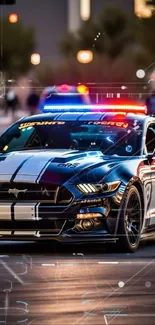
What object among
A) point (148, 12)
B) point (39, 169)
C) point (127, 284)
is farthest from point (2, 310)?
point (148, 12)

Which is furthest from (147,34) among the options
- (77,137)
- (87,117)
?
(77,137)

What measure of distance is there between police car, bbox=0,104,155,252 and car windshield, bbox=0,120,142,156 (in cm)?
2

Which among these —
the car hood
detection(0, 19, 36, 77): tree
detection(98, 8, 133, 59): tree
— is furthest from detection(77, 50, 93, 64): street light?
the car hood

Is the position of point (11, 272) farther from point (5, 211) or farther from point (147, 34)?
point (147, 34)

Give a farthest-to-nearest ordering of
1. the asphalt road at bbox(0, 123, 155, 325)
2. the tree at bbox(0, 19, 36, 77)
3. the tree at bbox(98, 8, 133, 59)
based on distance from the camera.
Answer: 1. the tree at bbox(0, 19, 36, 77)
2. the tree at bbox(98, 8, 133, 59)
3. the asphalt road at bbox(0, 123, 155, 325)

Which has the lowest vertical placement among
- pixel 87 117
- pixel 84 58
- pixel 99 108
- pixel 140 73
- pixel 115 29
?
pixel 87 117

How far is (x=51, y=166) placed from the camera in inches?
461

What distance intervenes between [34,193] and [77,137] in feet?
4.81

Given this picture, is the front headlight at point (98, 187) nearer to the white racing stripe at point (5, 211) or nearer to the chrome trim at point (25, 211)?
the chrome trim at point (25, 211)

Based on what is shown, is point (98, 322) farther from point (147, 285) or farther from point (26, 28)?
point (26, 28)

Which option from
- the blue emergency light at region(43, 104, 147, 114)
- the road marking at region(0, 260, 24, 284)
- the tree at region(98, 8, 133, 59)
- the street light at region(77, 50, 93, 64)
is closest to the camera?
the road marking at region(0, 260, 24, 284)

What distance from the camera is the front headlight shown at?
11609 mm

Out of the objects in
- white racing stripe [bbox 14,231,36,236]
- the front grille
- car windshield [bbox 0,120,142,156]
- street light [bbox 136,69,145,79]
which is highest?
street light [bbox 136,69,145,79]

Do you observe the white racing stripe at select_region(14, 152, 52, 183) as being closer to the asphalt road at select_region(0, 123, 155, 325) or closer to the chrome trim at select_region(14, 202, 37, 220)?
the chrome trim at select_region(14, 202, 37, 220)
